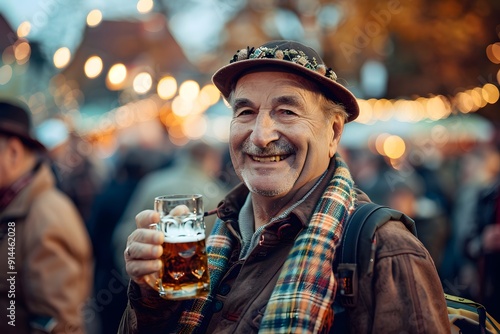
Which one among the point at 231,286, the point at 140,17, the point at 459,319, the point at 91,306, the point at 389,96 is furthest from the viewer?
the point at 389,96

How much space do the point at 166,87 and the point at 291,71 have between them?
24.6ft

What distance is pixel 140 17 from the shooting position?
1005 cm

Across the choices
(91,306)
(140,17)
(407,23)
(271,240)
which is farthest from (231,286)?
(407,23)

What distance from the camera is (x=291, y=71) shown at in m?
2.23

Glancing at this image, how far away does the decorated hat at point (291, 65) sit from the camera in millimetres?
2176

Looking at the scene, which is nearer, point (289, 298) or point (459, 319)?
point (289, 298)

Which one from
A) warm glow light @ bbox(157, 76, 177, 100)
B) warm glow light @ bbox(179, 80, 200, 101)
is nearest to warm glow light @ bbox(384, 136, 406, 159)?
warm glow light @ bbox(179, 80, 200, 101)

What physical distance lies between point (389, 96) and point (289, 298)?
1398 centimetres

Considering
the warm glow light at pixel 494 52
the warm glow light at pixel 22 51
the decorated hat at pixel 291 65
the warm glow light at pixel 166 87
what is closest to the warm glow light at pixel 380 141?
the warm glow light at pixel 494 52

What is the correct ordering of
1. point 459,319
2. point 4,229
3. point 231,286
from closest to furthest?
1. point 459,319
2. point 231,286
3. point 4,229

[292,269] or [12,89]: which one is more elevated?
[12,89]

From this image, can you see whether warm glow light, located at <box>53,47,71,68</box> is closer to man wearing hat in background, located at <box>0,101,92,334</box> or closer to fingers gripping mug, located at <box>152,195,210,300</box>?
man wearing hat in background, located at <box>0,101,92,334</box>

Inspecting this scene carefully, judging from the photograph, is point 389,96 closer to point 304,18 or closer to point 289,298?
point 304,18

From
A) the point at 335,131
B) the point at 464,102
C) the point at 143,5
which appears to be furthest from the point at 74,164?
the point at 464,102
